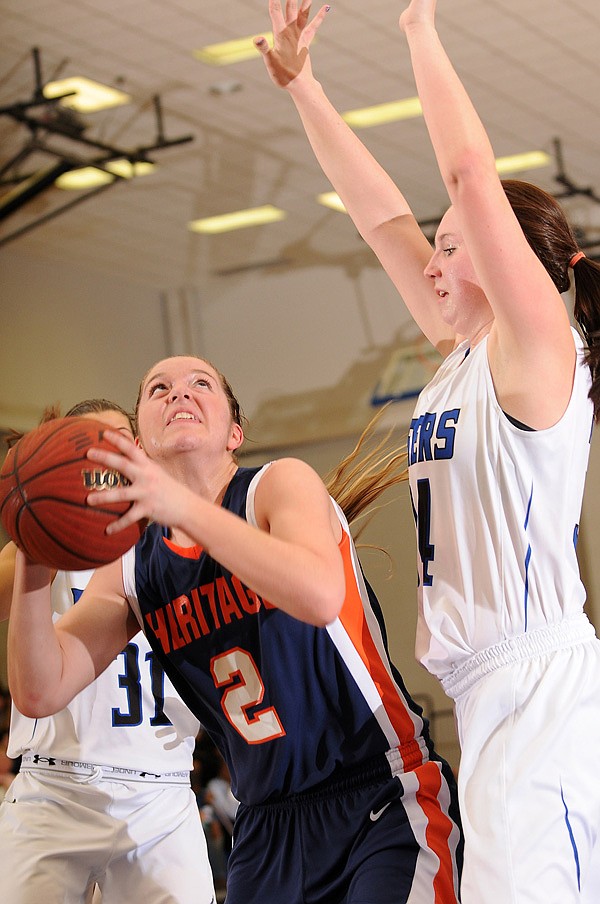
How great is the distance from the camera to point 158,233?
1321 centimetres

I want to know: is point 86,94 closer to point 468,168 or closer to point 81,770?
point 81,770

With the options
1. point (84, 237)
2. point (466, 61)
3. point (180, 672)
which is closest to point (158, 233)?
point (84, 237)

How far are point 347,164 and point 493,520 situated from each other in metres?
1.23

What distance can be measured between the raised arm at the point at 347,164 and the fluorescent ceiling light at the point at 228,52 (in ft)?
22.4

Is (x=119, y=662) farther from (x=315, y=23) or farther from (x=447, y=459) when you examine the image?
(x=315, y=23)

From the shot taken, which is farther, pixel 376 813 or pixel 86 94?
pixel 86 94

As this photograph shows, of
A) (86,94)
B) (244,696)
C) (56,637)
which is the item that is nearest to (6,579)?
(56,637)

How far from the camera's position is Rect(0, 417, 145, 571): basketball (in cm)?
209

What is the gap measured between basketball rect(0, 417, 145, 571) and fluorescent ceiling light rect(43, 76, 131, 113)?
8.39 metres

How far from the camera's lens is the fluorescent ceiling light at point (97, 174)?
11.6 meters

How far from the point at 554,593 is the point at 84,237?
36.8 ft

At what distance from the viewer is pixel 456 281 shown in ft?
8.77

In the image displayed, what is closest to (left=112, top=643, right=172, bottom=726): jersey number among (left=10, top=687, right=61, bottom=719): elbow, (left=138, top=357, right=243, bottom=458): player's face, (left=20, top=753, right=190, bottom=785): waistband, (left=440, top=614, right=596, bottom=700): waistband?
(left=20, top=753, right=190, bottom=785): waistband

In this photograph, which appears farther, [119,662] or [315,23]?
[119,662]
